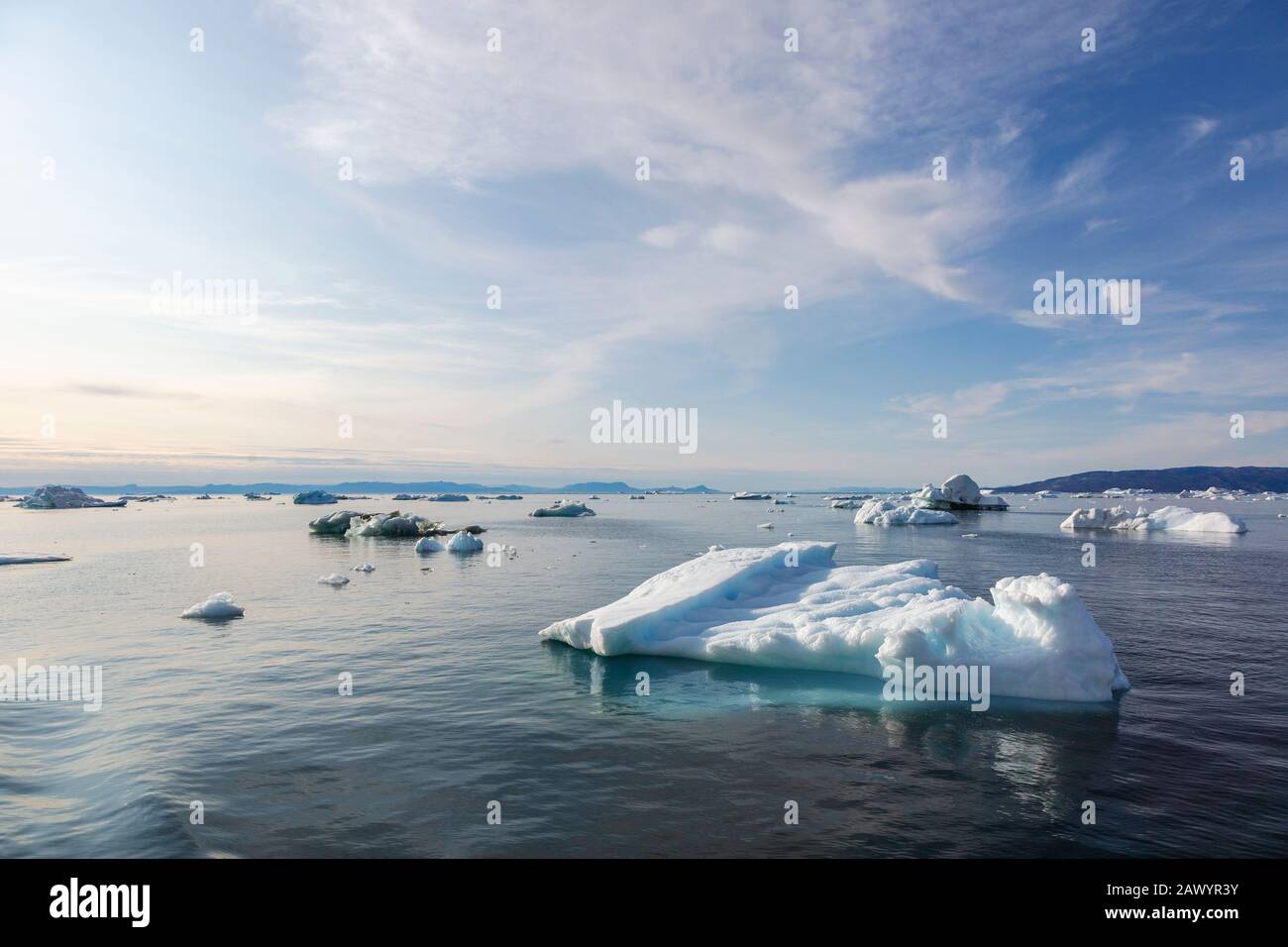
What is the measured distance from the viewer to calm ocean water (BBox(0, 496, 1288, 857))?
862 cm

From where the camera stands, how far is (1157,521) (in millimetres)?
70625

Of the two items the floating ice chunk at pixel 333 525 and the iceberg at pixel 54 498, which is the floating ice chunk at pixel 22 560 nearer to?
the floating ice chunk at pixel 333 525

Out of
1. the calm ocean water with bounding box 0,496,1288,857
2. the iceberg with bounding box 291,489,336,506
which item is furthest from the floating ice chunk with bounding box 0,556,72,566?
the iceberg with bounding box 291,489,336,506

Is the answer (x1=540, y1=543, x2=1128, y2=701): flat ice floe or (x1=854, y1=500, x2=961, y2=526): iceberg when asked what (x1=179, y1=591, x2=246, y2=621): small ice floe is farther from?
(x1=854, y1=500, x2=961, y2=526): iceberg

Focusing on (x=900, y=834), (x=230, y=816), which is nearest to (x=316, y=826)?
(x=230, y=816)

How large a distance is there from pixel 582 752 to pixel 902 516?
79283 millimetres

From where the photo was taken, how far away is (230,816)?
30.5ft

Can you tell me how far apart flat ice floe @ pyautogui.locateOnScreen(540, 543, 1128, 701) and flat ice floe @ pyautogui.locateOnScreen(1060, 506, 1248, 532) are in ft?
204

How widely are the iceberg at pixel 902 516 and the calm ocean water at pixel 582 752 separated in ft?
185

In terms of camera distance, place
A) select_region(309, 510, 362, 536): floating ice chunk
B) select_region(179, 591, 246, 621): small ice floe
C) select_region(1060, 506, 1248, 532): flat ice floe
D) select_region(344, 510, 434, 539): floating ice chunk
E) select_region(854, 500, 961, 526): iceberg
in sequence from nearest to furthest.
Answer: select_region(179, 591, 246, 621): small ice floe < select_region(1060, 506, 1248, 532): flat ice floe < select_region(344, 510, 434, 539): floating ice chunk < select_region(309, 510, 362, 536): floating ice chunk < select_region(854, 500, 961, 526): iceberg

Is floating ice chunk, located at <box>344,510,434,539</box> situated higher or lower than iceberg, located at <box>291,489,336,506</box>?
lower

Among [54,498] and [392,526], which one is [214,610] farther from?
[54,498]
